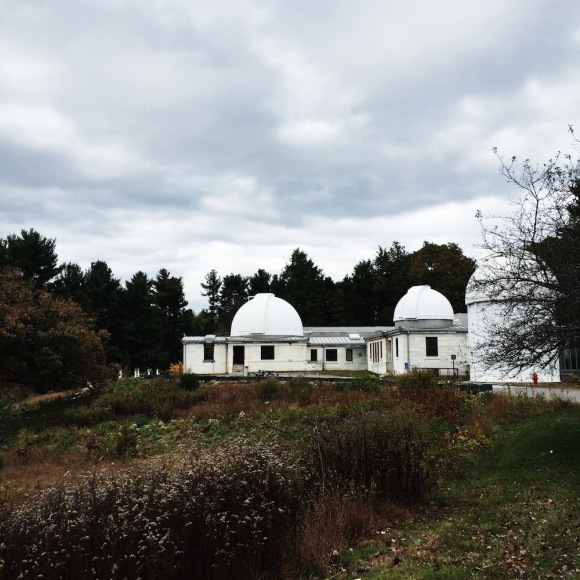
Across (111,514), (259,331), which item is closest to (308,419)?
(111,514)

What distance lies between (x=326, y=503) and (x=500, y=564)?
226 centimetres

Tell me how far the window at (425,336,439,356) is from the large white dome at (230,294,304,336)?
948 centimetres

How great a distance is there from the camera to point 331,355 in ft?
130

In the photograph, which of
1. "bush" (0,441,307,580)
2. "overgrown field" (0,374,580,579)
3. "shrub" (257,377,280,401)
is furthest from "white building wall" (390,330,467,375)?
"bush" (0,441,307,580)

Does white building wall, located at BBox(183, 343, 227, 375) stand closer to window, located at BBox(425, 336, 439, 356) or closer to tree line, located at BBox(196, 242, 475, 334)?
Result: window, located at BBox(425, 336, 439, 356)

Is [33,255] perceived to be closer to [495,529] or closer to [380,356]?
[380,356]

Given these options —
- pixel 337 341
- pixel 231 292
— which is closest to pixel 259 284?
pixel 231 292

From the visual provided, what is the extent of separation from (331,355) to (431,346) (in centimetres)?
860

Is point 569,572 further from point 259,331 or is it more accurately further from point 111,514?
point 259,331

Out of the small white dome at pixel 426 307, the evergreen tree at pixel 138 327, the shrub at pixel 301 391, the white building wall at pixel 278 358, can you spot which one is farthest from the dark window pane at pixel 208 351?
the shrub at pixel 301 391

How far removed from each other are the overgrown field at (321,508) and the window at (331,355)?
26.0 m

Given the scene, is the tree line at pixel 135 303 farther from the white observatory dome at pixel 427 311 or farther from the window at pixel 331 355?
the window at pixel 331 355

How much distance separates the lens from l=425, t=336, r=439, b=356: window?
32.8 metres

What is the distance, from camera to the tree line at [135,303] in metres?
22.2
